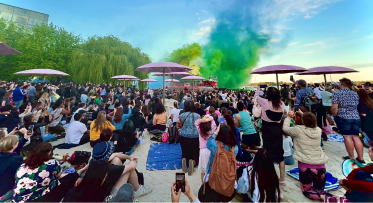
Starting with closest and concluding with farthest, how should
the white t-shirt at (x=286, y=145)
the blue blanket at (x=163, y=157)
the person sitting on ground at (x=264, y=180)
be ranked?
the person sitting on ground at (x=264, y=180), the white t-shirt at (x=286, y=145), the blue blanket at (x=163, y=157)

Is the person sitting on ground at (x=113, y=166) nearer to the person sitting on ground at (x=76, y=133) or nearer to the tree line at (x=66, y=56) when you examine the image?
the person sitting on ground at (x=76, y=133)

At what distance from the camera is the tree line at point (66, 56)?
67.4 ft

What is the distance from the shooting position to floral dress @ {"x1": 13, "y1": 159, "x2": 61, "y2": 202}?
212cm

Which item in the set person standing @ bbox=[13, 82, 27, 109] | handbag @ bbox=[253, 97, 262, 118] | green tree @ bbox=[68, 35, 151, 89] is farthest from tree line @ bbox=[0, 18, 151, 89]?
handbag @ bbox=[253, 97, 262, 118]

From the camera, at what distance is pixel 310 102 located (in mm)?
5484

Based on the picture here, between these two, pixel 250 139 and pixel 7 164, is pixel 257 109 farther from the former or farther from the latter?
pixel 7 164

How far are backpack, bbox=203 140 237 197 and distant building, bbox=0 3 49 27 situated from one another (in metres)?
66.3

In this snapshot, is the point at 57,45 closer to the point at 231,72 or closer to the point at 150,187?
the point at 150,187

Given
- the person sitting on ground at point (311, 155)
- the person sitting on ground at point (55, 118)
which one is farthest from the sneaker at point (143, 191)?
the person sitting on ground at point (55, 118)

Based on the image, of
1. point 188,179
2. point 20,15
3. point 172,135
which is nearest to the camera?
point 188,179

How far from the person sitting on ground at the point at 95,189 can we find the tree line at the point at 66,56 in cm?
2084

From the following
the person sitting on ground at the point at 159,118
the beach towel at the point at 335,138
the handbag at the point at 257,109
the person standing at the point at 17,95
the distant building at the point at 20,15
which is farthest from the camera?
the distant building at the point at 20,15

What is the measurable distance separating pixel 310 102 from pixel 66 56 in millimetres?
29264

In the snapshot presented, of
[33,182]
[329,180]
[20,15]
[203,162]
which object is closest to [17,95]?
[33,182]
